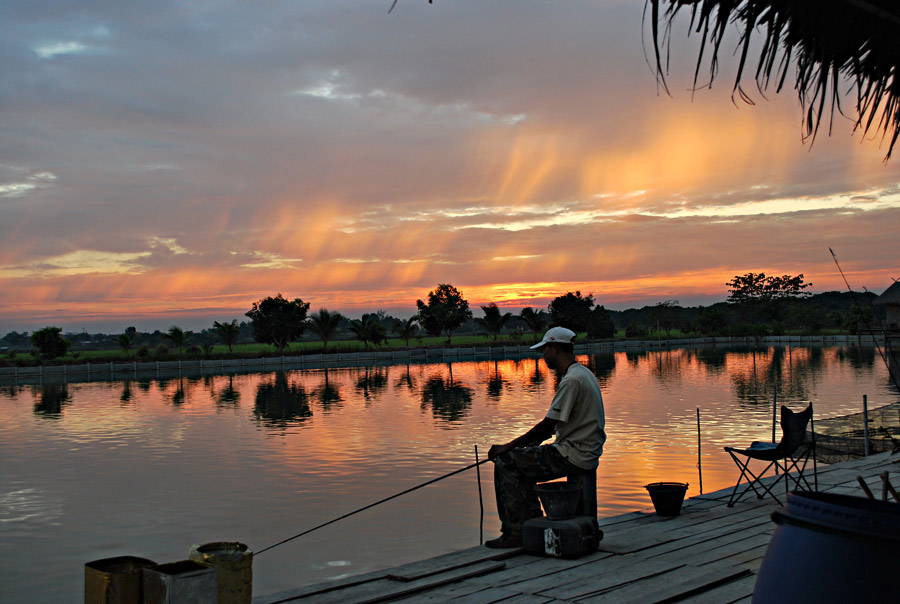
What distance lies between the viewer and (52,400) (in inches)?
1235

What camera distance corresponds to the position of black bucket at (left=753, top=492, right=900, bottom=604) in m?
1.41

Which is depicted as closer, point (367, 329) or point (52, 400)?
point (52, 400)

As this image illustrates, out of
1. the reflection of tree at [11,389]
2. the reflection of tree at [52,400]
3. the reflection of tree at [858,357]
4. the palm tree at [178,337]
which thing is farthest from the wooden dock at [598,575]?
the palm tree at [178,337]

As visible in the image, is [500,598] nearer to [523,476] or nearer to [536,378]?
[523,476]

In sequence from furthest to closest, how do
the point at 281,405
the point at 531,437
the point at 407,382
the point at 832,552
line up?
1. the point at 407,382
2. the point at 281,405
3. the point at 531,437
4. the point at 832,552

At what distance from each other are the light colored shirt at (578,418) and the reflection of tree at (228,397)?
2465cm

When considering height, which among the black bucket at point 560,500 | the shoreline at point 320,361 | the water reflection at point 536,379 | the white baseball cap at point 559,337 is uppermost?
the white baseball cap at point 559,337

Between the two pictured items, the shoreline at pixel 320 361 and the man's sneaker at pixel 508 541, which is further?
the shoreline at pixel 320 361

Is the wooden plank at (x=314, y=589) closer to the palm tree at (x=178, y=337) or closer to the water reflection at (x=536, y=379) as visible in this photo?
the water reflection at (x=536, y=379)

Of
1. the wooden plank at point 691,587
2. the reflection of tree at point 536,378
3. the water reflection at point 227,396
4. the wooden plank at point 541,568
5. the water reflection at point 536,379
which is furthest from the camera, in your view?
the reflection of tree at point 536,378

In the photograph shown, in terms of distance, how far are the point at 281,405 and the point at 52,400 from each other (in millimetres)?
11369

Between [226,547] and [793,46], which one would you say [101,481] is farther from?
[793,46]

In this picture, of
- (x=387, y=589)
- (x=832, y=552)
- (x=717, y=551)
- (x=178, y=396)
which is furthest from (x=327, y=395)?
(x=832, y=552)

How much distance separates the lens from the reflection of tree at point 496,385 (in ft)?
94.0
